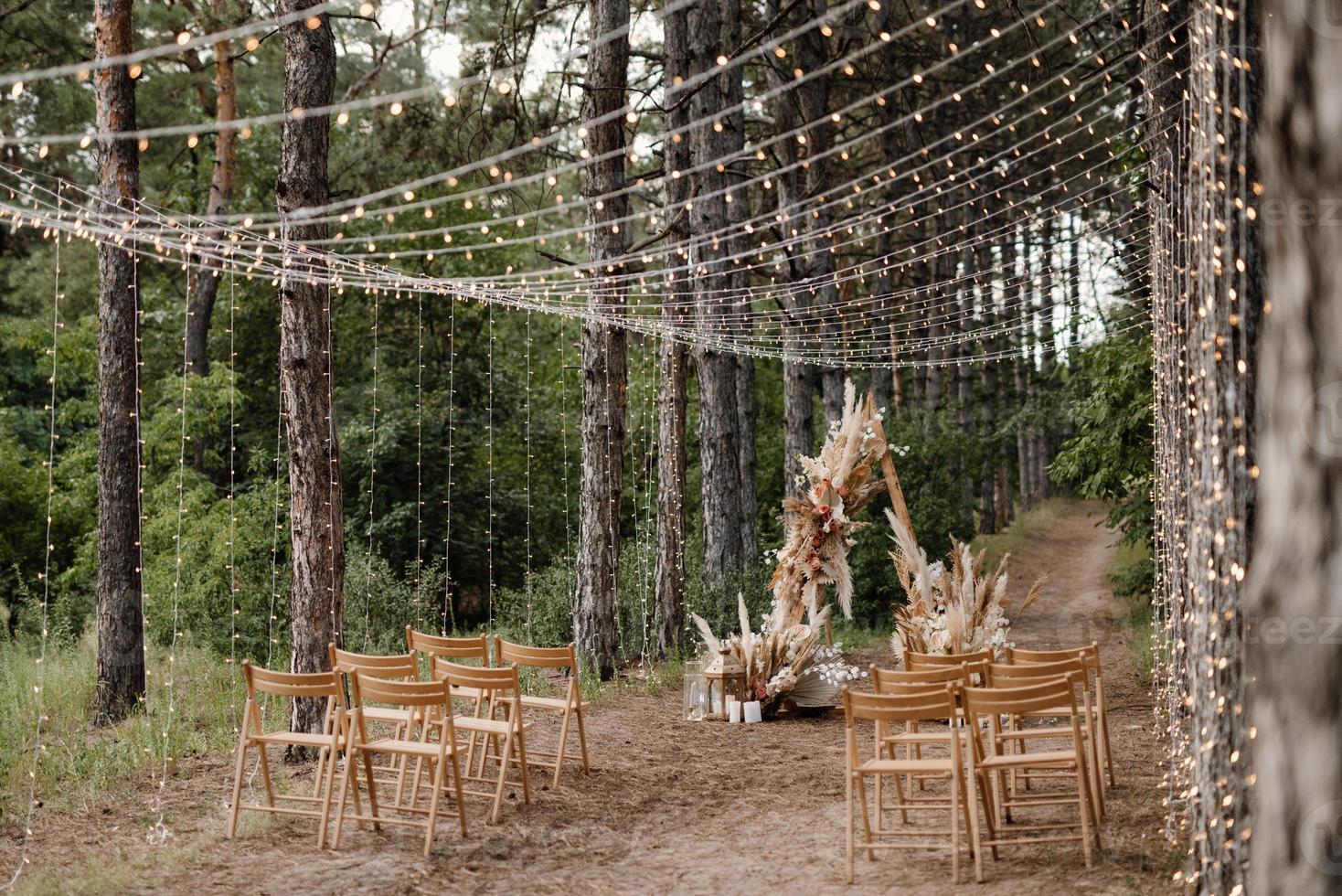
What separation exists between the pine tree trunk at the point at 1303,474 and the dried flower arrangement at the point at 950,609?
728cm

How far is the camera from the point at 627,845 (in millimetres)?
6473

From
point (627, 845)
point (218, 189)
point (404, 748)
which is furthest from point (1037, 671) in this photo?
point (218, 189)

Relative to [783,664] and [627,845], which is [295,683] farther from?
[783,664]

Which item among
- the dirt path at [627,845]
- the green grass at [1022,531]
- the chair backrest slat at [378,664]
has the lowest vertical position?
the dirt path at [627,845]

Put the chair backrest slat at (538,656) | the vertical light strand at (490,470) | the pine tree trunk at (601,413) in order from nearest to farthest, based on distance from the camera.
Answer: the chair backrest slat at (538,656)
the pine tree trunk at (601,413)
the vertical light strand at (490,470)

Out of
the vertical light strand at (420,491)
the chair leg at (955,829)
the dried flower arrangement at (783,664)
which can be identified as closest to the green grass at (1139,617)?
the dried flower arrangement at (783,664)

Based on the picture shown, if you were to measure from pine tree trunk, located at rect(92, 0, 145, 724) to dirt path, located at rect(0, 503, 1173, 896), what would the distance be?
208 centimetres

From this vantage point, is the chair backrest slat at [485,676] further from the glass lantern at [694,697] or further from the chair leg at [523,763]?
the glass lantern at [694,697]

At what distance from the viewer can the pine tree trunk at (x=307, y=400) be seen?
822 centimetres

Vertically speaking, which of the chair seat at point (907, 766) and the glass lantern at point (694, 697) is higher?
the chair seat at point (907, 766)

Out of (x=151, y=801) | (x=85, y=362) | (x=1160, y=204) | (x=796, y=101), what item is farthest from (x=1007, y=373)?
(x=151, y=801)

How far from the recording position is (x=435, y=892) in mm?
5543

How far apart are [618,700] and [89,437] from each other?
363 inches

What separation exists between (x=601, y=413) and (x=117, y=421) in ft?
13.3
